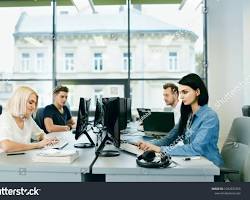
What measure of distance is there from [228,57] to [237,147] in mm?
2764

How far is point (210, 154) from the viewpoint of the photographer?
194cm

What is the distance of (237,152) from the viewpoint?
6.63 feet

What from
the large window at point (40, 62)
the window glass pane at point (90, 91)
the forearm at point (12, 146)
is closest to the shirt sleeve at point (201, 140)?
the forearm at point (12, 146)

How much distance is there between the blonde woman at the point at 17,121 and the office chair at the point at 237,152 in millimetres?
1379

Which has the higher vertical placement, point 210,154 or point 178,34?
point 178,34

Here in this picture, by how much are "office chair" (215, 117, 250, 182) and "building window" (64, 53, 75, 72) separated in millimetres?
3961

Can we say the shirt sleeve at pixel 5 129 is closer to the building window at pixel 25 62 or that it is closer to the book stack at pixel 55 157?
the book stack at pixel 55 157

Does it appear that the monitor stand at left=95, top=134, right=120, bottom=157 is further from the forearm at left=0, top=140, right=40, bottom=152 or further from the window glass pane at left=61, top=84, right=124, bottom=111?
the window glass pane at left=61, top=84, right=124, bottom=111

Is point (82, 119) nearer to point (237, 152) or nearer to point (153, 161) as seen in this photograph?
point (153, 161)

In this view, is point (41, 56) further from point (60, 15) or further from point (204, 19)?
point (204, 19)
